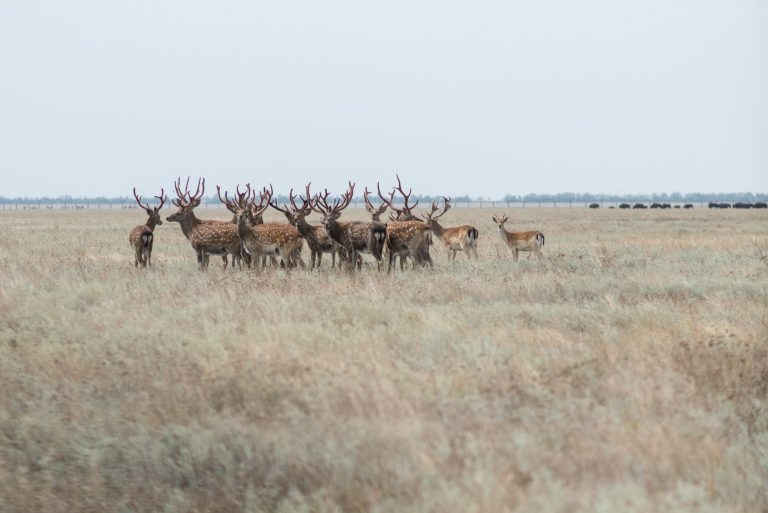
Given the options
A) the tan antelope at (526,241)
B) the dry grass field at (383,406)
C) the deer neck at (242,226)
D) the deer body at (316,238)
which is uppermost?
the deer neck at (242,226)

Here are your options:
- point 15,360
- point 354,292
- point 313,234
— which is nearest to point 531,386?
point 15,360

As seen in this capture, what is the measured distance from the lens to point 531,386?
664 cm

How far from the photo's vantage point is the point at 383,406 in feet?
20.0

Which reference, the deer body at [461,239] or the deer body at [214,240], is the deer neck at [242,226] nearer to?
the deer body at [214,240]

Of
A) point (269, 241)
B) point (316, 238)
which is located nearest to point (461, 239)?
point (316, 238)

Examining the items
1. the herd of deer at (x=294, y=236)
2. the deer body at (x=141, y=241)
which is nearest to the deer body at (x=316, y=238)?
the herd of deer at (x=294, y=236)

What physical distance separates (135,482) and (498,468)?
229cm

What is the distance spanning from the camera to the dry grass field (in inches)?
196

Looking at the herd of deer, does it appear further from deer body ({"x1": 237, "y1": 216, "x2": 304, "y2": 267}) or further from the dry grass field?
the dry grass field

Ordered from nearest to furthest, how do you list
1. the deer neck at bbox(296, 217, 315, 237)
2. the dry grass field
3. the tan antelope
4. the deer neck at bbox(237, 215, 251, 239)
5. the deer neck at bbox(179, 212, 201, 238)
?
the dry grass field
the deer neck at bbox(237, 215, 251, 239)
the deer neck at bbox(296, 217, 315, 237)
the deer neck at bbox(179, 212, 201, 238)
the tan antelope

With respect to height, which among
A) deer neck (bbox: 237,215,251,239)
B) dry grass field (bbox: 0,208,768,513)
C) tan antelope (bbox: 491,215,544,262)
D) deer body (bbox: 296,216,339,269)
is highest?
deer neck (bbox: 237,215,251,239)

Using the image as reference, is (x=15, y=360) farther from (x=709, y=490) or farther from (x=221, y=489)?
(x=709, y=490)

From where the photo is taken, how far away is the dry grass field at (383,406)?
4977 millimetres

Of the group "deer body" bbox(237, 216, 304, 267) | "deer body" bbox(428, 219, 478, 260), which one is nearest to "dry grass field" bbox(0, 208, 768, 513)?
"deer body" bbox(237, 216, 304, 267)
